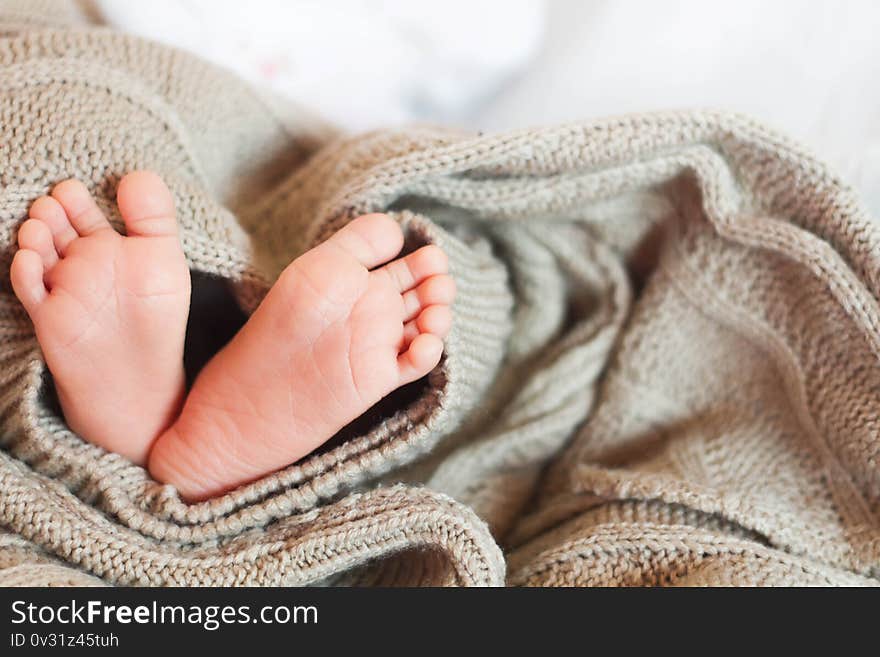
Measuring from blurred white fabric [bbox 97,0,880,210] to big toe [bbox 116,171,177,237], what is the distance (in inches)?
13.0

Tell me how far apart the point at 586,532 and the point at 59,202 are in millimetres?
502

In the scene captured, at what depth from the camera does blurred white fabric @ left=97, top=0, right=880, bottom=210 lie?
2.94ft

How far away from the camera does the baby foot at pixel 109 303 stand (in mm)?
606

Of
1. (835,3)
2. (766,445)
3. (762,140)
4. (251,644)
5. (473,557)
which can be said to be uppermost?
(835,3)

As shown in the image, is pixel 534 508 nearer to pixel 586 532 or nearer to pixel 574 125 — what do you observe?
pixel 586 532

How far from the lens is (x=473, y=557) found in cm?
63

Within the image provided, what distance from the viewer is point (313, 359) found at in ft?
2.02

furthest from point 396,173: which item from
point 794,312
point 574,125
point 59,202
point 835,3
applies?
point 835,3

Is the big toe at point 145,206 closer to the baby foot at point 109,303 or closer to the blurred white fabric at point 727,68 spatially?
the baby foot at point 109,303

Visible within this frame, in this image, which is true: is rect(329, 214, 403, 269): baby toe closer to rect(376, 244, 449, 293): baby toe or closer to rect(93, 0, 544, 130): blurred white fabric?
rect(376, 244, 449, 293): baby toe

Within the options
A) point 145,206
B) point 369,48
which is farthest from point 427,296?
point 369,48

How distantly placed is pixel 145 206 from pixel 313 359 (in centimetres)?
18

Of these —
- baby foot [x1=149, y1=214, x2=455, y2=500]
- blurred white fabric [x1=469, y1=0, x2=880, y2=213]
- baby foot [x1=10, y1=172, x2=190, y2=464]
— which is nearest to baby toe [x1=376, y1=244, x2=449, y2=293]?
baby foot [x1=149, y1=214, x2=455, y2=500]

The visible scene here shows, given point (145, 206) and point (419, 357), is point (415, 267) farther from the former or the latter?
point (145, 206)
